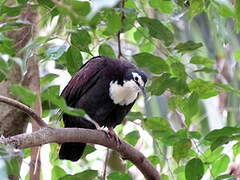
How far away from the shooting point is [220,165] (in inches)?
97.0

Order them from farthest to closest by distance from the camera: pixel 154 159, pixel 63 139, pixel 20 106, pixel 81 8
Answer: pixel 154 159
pixel 63 139
pixel 20 106
pixel 81 8

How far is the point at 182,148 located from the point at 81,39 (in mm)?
660

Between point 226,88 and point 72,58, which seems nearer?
point 226,88

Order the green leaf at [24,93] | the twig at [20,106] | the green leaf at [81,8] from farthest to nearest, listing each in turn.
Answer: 1. the twig at [20,106]
2. the green leaf at [24,93]
3. the green leaf at [81,8]

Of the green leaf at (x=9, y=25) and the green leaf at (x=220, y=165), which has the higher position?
the green leaf at (x=9, y=25)

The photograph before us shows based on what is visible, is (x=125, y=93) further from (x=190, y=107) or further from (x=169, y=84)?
(x=190, y=107)

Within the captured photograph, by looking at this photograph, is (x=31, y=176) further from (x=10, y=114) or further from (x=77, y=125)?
(x=77, y=125)

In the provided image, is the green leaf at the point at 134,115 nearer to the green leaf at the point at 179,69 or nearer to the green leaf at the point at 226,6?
the green leaf at the point at 179,69

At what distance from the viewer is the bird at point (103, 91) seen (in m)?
2.96

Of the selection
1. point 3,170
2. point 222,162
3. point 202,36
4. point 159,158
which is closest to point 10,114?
point 159,158

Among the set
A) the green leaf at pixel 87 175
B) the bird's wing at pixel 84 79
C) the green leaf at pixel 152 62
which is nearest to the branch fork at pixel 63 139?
the green leaf at pixel 87 175

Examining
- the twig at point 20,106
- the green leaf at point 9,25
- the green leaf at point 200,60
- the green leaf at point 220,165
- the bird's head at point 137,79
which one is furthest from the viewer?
the bird's head at point 137,79

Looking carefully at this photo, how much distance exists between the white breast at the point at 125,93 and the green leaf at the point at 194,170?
806 millimetres

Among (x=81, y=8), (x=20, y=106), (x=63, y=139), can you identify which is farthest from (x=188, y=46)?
(x=81, y=8)
